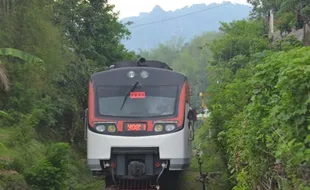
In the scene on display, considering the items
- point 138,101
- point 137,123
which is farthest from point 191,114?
point 137,123

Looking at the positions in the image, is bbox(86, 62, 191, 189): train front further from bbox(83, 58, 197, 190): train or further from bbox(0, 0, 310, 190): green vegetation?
bbox(0, 0, 310, 190): green vegetation

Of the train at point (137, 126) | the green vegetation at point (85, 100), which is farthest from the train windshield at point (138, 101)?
the green vegetation at point (85, 100)

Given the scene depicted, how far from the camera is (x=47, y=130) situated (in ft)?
50.4

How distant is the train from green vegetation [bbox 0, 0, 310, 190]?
0.78m

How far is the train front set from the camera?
359 inches

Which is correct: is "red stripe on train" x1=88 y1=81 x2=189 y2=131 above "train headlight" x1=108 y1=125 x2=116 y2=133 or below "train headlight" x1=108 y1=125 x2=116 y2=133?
above

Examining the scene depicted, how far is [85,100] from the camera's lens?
18.1 meters

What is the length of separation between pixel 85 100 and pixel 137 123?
29.9 ft

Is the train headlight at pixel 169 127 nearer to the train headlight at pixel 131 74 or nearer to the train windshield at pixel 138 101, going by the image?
the train windshield at pixel 138 101

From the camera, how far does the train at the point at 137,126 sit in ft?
29.9

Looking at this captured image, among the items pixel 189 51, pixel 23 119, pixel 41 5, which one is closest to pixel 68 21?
pixel 41 5

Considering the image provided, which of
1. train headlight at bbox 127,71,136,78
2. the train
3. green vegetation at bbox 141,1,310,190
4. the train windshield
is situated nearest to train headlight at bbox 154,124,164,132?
the train

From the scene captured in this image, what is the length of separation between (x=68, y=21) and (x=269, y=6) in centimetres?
992

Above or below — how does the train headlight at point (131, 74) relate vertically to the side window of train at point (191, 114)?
above
